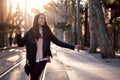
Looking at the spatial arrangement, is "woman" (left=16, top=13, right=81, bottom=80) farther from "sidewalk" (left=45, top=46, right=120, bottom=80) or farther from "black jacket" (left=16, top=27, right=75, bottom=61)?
"sidewalk" (left=45, top=46, right=120, bottom=80)

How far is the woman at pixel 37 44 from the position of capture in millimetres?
7975

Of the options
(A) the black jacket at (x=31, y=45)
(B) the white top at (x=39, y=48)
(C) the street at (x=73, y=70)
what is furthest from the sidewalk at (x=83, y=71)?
(B) the white top at (x=39, y=48)

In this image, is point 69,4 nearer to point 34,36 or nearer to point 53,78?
point 53,78

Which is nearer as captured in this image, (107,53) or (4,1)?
(107,53)

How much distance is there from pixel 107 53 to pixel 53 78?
12.5m

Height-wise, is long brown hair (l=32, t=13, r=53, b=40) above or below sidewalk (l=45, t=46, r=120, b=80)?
above

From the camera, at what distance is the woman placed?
7975 mm

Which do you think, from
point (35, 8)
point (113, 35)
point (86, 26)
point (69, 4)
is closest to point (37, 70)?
point (113, 35)

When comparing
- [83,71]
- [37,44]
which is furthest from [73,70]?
[37,44]

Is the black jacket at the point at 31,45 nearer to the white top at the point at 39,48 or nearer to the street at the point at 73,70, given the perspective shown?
the white top at the point at 39,48

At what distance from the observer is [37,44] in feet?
26.5

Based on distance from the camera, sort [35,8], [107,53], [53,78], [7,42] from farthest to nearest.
→ 1. [35,8]
2. [7,42]
3. [107,53]
4. [53,78]

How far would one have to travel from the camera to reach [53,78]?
50.2ft

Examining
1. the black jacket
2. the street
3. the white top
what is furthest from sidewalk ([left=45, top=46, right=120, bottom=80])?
the white top
